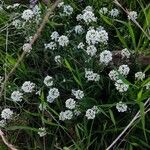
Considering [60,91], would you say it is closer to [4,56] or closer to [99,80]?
[99,80]

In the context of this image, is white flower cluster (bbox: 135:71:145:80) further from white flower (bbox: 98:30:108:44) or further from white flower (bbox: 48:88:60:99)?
white flower (bbox: 48:88:60:99)

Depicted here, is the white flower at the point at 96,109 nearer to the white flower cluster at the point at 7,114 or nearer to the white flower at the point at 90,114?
the white flower at the point at 90,114

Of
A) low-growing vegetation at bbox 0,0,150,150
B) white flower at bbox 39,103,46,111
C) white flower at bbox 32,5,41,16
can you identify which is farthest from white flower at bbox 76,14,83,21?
white flower at bbox 39,103,46,111

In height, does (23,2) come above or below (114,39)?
above

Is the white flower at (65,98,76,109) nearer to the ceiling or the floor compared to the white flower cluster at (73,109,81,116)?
nearer to the ceiling

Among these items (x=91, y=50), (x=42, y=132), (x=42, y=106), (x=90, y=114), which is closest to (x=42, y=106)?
(x=42, y=106)

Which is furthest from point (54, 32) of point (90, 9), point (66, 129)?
point (66, 129)

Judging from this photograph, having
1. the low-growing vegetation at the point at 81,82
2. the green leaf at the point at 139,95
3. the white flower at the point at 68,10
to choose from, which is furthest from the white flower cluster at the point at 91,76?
the white flower at the point at 68,10
